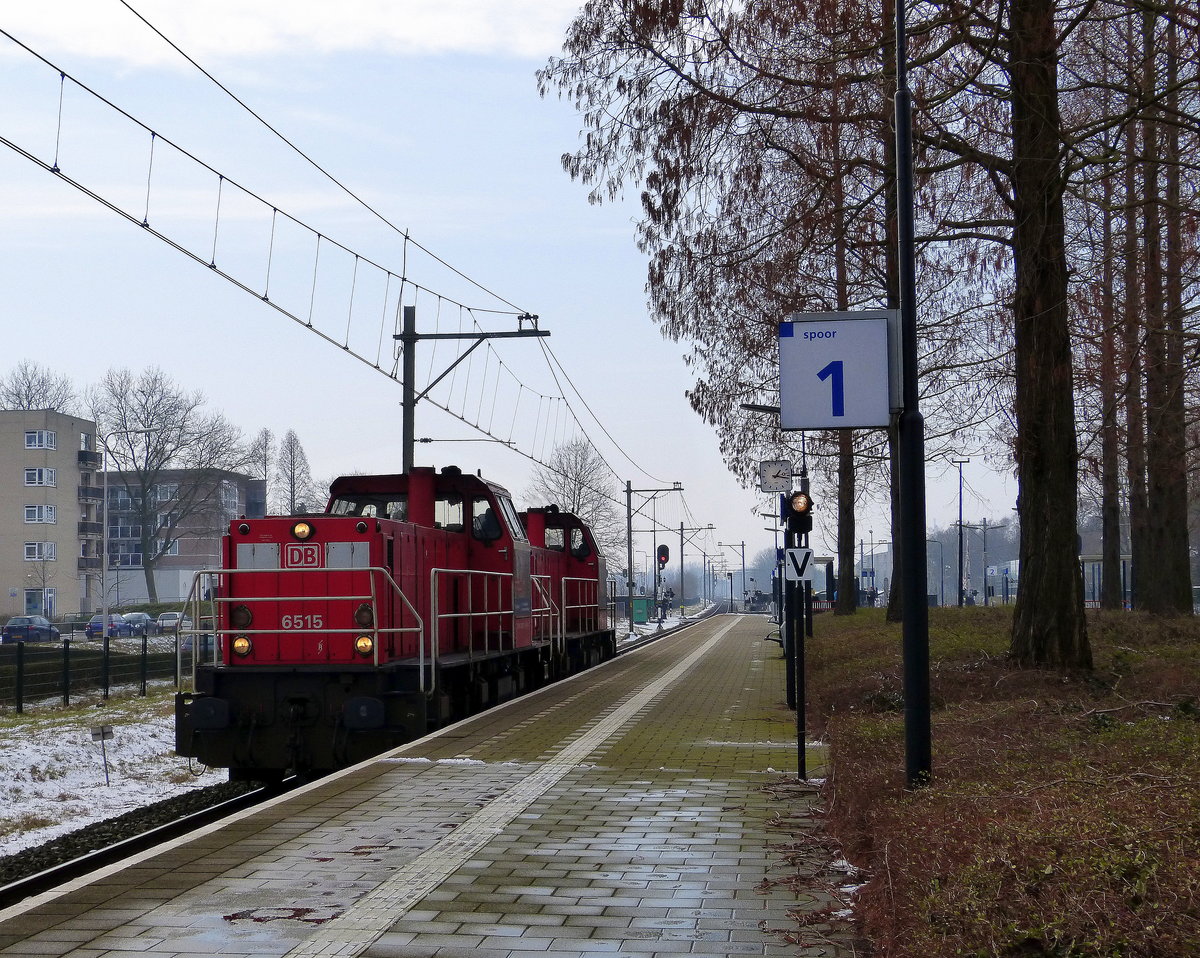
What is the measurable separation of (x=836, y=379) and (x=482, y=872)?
3971 millimetres

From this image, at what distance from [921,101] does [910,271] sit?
5.64 metres

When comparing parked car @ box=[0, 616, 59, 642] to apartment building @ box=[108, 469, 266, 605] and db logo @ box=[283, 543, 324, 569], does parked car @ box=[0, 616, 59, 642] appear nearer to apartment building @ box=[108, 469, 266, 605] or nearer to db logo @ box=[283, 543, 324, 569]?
apartment building @ box=[108, 469, 266, 605]

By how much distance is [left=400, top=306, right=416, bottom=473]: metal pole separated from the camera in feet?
68.2

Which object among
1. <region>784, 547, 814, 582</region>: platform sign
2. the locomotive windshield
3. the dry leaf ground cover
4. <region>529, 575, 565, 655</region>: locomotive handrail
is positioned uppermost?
the locomotive windshield

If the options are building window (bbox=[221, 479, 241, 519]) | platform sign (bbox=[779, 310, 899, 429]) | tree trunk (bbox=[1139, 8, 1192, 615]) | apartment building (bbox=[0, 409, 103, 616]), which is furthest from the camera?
apartment building (bbox=[0, 409, 103, 616])

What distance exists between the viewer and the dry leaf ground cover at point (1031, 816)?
182 inches

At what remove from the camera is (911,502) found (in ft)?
26.5

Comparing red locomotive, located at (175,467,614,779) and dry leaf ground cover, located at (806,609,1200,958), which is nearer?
dry leaf ground cover, located at (806,609,1200,958)

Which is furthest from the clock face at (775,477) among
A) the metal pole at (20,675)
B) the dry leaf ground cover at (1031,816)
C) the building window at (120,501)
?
the building window at (120,501)

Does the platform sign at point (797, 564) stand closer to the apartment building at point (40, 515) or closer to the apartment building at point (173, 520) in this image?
the apartment building at point (173, 520)

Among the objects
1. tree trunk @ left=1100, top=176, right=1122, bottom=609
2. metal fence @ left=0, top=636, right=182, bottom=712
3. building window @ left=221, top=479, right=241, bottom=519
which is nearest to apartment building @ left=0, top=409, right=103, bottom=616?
building window @ left=221, top=479, right=241, bottom=519

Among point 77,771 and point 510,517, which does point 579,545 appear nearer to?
point 510,517

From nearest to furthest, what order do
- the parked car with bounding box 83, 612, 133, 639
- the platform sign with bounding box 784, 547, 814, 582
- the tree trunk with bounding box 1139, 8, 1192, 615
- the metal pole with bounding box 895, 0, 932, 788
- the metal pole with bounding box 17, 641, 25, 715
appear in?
the metal pole with bounding box 895, 0, 932, 788 → the platform sign with bounding box 784, 547, 814, 582 → the tree trunk with bounding box 1139, 8, 1192, 615 → the metal pole with bounding box 17, 641, 25, 715 → the parked car with bounding box 83, 612, 133, 639

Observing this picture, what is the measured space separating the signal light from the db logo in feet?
16.6
